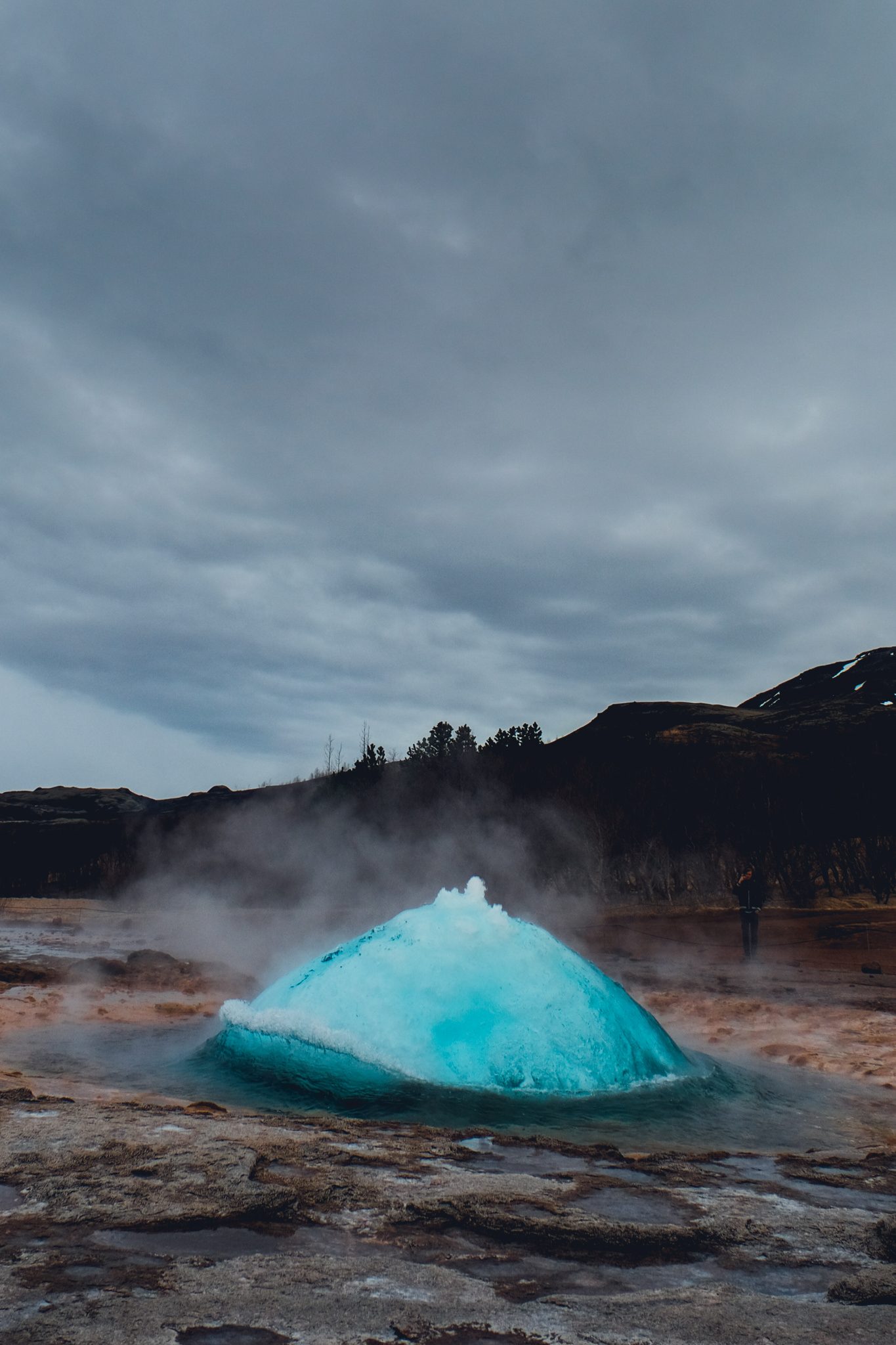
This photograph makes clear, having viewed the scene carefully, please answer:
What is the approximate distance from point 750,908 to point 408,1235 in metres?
12.0

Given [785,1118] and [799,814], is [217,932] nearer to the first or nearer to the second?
[799,814]

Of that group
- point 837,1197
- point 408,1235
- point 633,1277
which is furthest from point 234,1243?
point 837,1197

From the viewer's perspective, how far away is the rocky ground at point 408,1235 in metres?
1.84

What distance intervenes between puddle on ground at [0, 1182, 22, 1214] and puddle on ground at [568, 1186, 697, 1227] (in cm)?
173

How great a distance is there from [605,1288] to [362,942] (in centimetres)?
464

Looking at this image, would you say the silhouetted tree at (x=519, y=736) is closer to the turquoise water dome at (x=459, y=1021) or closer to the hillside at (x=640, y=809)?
the hillside at (x=640, y=809)

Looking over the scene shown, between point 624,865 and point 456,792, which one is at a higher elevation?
point 456,792

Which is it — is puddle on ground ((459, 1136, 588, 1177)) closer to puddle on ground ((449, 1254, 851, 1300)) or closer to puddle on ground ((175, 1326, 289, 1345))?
puddle on ground ((449, 1254, 851, 1300))

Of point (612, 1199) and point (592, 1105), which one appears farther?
point (592, 1105)

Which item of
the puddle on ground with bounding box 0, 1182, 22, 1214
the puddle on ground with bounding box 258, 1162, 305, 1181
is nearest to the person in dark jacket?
the puddle on ground with bounding box 258, 1162, 305, 1181

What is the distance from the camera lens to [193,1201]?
8.73ft

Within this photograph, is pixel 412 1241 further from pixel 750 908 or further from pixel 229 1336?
pixel 750 908

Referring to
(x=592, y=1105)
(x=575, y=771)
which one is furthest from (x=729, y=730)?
(x=592, y=1105)

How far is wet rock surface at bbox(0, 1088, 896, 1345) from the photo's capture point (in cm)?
184
